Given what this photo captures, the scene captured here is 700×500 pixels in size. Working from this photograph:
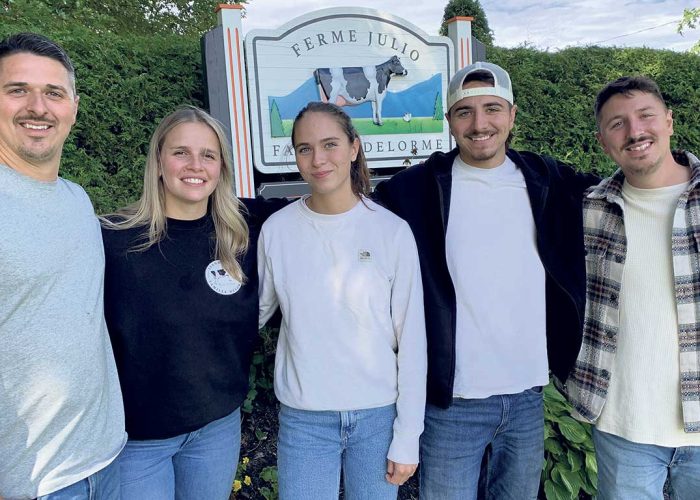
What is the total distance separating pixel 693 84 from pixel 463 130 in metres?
5.85

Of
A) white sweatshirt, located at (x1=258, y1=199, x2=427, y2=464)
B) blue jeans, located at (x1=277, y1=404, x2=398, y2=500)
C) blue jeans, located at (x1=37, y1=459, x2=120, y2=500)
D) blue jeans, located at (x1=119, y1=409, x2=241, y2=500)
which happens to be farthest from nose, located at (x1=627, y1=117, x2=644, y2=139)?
blue jeans, located at (x1=37, y1=459, x2=120, y2=500)

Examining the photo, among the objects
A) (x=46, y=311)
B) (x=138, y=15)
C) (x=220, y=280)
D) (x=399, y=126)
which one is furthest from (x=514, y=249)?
(x=138, y=15)

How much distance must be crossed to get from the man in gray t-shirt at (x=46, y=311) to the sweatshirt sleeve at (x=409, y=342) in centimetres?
96

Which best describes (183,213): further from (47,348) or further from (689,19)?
(689,19)

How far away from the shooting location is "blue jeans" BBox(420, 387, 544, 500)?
7.24ft

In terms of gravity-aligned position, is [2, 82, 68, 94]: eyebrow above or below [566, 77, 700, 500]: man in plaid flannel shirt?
above

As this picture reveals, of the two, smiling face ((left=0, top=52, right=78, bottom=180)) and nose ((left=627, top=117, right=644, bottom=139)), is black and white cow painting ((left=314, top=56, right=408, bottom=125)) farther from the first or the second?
smiling face ((left=0, top=52, right=78, bottom=180))

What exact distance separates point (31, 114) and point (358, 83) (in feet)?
10.4

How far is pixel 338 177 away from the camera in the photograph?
2.11 meters

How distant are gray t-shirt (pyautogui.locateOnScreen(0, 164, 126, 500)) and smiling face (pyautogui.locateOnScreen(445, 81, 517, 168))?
4.92 ft

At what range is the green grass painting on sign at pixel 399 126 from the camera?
15.0 feet

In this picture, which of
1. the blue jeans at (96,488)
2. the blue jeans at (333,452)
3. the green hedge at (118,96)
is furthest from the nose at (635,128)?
the green hedge at (118,96)

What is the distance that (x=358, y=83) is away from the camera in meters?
4.48

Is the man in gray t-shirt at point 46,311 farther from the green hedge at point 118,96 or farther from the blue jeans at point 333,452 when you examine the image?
the green hedge at point 118,96
